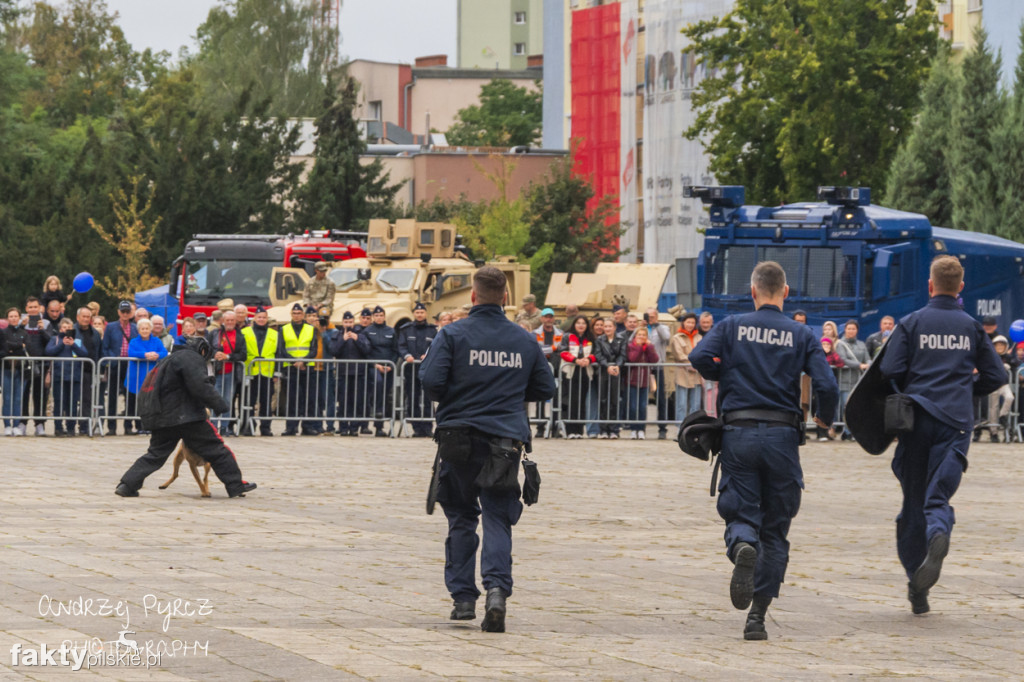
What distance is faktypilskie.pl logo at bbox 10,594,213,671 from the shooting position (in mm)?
7289

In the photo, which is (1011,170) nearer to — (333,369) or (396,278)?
(396,278)

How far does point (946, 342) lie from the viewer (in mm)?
9328

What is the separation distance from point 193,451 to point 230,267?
17654 mm

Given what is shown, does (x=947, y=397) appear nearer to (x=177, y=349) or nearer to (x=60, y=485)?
(x=177, y=349)

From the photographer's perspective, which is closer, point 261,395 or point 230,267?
point 261,395

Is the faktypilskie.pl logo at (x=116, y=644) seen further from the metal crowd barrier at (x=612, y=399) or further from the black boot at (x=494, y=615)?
the metal crowd barrier at (x=612, y=399)

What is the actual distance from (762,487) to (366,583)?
2.50m

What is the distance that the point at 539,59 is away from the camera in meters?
102

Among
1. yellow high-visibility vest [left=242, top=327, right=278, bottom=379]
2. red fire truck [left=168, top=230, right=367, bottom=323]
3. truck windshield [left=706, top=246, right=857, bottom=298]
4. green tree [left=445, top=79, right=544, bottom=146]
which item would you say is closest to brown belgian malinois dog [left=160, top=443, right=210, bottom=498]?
yellow high-visibility vest [left=242, top=327, right=278, bottom=379]

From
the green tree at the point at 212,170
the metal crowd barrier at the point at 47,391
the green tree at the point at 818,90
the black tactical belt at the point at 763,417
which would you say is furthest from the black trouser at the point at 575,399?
the green tree at the point at 818,90

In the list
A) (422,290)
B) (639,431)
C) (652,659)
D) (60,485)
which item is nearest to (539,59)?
(422,290)

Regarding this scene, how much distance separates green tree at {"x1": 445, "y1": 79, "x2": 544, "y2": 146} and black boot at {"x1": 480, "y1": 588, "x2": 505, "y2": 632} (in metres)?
79.2

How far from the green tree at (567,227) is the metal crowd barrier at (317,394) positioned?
28395mm

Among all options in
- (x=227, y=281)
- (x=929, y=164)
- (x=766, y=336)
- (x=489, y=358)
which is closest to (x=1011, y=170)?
(x=929, y=164)
